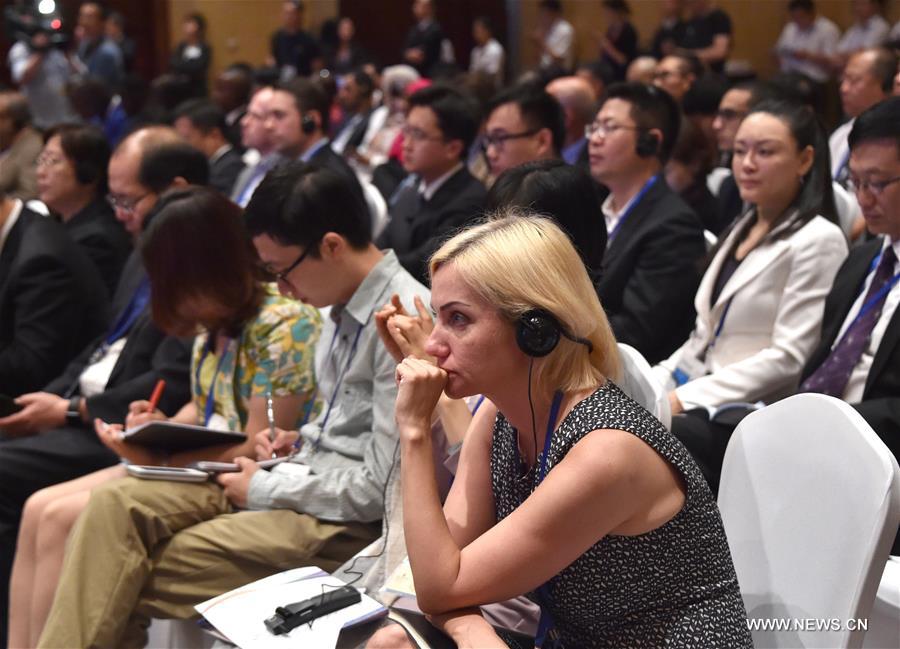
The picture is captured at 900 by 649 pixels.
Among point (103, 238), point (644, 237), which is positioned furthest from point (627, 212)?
point (103, 238)

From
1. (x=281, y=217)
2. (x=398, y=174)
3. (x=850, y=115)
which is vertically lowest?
(x=398, y=174)

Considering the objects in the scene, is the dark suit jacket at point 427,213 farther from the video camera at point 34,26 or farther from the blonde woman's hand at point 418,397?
the video camera at point 34,26

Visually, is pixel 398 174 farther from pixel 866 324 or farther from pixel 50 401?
pixel 866 324

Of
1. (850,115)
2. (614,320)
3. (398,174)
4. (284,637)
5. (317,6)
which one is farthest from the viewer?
(317,6)

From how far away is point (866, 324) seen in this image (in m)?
2.49

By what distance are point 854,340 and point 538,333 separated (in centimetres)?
127

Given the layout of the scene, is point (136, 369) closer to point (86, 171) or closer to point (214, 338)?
point (214, 338)

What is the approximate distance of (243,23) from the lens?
40.4 feet

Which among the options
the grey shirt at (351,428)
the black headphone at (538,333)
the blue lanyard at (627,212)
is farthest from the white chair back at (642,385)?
the blue lanyard at (627,212)

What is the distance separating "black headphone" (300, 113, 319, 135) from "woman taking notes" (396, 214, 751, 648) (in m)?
3.75

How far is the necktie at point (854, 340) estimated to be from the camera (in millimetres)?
2486

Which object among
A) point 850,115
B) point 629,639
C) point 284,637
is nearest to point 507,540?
point 629,639

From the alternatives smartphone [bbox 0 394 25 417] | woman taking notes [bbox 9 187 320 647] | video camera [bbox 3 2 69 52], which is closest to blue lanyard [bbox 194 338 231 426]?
woman taking notes [bbox 9 187 320 647]

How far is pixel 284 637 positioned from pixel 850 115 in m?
4.33
